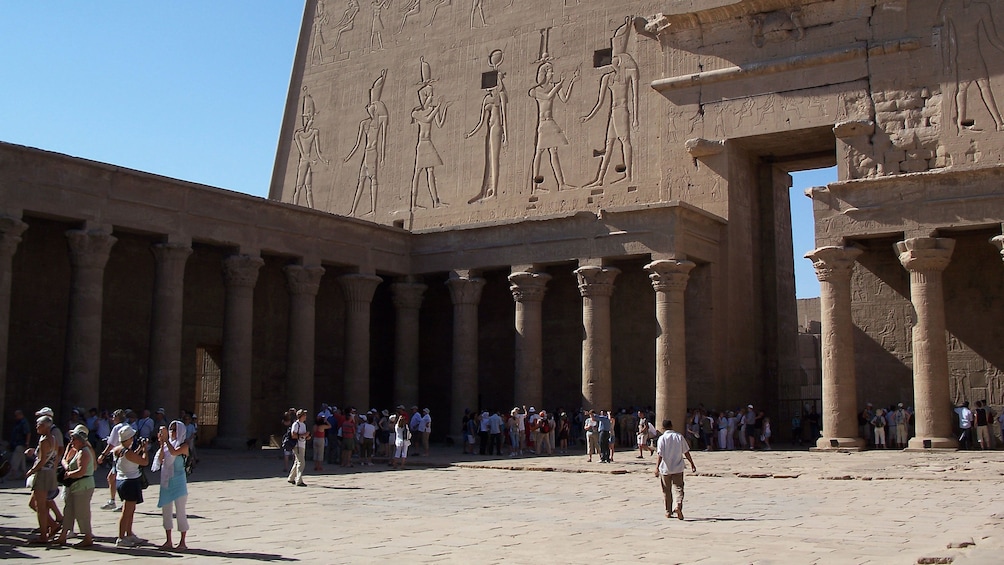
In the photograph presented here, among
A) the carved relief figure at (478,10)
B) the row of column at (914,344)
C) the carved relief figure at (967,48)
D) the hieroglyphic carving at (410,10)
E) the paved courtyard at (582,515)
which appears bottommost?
the paved courtyard at (582,515)

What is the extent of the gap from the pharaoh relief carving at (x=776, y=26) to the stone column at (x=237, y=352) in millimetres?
13658

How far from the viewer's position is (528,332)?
85.0 feet

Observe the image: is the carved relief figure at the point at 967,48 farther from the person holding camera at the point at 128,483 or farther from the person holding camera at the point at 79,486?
the person holding camera at the point at 79,486

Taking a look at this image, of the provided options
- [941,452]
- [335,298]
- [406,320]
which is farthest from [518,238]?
[941,452]

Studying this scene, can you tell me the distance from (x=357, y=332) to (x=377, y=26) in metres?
12.4

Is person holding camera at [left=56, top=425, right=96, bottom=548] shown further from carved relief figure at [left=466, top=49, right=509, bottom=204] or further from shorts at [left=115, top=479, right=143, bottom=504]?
carved relief figure at [left=466, top=49, right=509, bottom=204]

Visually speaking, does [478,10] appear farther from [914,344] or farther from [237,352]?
[914,344]

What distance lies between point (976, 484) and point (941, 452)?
489 centimetres

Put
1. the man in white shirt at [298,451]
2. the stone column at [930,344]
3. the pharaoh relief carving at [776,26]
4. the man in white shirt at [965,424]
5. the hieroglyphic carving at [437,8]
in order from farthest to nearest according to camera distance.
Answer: the hieroglyphic carving at [437,8] → the pharaoh relief carving at [776,26] → the man in white shirt at [965,424] → the stone column at [930,344] → the man in white shirt at [298,451]

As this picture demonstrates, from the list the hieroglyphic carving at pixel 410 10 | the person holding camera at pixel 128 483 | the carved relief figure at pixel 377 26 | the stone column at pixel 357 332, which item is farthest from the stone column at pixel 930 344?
the carved relief figure at pixel 377 26

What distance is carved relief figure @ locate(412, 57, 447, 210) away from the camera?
103 feet

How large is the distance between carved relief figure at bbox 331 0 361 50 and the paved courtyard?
18918 millimetres

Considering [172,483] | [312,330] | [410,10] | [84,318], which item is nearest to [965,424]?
[312,330]

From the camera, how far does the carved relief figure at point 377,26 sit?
111 feet
